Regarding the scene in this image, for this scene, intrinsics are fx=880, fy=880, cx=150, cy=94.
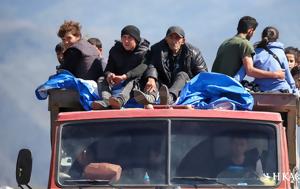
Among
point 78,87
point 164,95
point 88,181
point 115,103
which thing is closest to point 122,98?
point 115,103

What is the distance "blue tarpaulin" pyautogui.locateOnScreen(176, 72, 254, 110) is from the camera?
8.67m

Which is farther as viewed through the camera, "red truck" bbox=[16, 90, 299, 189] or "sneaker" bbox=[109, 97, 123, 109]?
"sneaker" bbox=[109, 97, 123, 109]

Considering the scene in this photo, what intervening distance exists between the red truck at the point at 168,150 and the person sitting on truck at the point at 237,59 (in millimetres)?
1385

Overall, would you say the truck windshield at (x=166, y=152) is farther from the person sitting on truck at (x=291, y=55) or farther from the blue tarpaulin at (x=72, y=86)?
the person sitting on truck at (x=291, y=55)

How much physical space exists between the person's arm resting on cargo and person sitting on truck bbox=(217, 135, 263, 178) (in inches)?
63.2

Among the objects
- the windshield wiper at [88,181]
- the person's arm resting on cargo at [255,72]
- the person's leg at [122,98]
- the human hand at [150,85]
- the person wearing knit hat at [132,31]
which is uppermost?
the person wearing knit hat at [132,31]

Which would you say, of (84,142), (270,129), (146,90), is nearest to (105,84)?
(146,90)

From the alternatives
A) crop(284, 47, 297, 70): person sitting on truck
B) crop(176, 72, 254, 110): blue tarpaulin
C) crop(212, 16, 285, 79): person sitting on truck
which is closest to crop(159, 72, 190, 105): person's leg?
crop(176, 72, 254, 110): blue tarpaulin

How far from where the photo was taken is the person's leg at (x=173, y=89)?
8.60 metres

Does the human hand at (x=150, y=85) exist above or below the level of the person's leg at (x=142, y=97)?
above

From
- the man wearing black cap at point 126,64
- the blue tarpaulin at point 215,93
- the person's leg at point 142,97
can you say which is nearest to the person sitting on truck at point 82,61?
the man wearing black cap at point 126,64

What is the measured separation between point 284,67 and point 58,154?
3238 mm

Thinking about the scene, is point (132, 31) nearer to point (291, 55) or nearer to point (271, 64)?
point (271, 64)

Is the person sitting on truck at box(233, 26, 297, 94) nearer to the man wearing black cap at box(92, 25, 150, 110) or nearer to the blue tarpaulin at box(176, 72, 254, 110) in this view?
the blue tarpaulin at box(176, 72, 254, 110)
